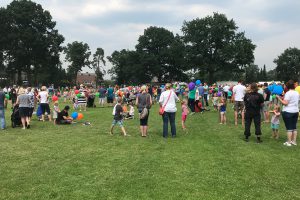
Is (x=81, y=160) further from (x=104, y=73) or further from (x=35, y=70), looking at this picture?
(x=104, y=73)

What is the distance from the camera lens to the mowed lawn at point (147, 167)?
19.5 ft

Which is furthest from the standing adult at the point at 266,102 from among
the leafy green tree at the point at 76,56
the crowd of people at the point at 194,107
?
the leafy green tree at the point at 76,56

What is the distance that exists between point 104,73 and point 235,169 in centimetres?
9286

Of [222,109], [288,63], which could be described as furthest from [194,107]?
[288,63]

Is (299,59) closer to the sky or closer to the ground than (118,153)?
closer to the sky

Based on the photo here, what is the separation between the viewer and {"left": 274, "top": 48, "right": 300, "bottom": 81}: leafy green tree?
11400 cm

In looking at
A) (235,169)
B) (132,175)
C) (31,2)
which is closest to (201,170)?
(235,169)

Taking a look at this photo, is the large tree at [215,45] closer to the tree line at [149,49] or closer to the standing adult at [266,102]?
the tree line at [149,49]

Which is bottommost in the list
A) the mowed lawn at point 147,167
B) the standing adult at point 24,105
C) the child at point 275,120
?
the mowed lawn at point 147,167

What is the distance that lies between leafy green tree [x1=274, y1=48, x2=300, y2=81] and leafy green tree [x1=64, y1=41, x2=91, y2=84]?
66.2 m

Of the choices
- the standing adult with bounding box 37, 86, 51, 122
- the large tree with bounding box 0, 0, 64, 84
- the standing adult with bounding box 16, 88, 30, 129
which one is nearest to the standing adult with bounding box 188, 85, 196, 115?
the standing adult with bounding box 37, 86, 51, 122

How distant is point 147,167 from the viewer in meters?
7.50

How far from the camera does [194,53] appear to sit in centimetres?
6209

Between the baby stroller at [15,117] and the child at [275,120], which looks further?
the baby stroller at [15,117]
